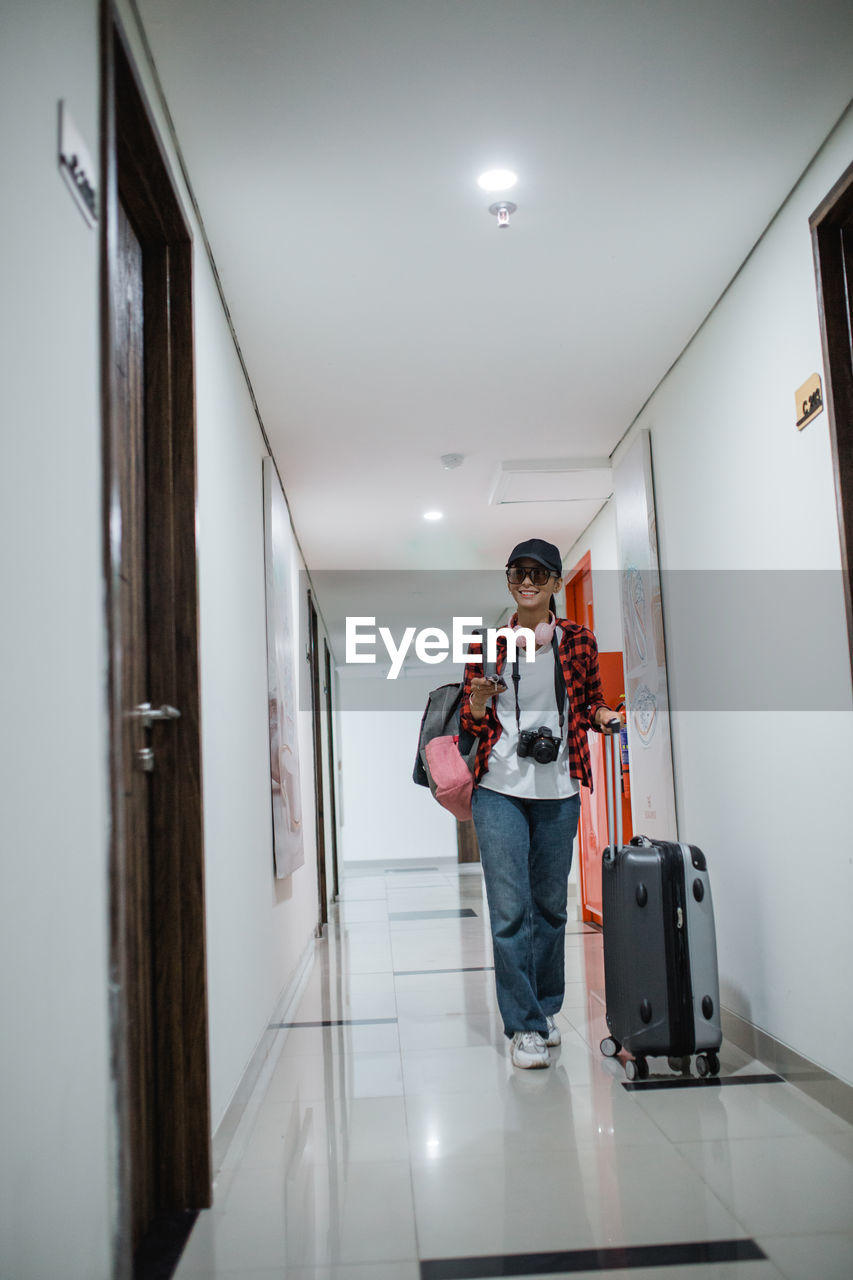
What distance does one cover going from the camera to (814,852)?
2412 mm

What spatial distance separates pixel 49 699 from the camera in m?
1.14

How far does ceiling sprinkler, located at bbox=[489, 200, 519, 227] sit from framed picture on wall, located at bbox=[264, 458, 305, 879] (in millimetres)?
1390

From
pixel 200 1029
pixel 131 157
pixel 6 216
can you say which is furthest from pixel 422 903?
pixel 6 216

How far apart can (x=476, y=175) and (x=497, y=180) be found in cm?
5

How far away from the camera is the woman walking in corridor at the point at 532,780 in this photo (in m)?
2.78

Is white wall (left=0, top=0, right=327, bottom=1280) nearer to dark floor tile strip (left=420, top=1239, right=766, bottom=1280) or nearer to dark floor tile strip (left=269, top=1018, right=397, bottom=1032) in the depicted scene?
dark floor tile strip (left=420, top=1239, right=766, bottom=1280)

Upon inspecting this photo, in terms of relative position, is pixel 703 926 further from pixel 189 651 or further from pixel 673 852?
pixel 189 651

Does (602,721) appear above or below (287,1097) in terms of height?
above

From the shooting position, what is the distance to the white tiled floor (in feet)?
5.33

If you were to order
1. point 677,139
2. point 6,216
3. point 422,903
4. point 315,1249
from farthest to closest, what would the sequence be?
point 422,903 → point 677,139 → point 315,1249 → point 6,216

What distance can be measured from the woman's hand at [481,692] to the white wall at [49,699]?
5.13 feet

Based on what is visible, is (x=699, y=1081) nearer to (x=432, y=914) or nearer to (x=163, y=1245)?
(x=163, y=1245)

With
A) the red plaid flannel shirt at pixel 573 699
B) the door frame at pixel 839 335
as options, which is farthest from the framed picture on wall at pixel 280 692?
the door frame at pixel 839 335

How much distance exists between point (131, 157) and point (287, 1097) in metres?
2.10
